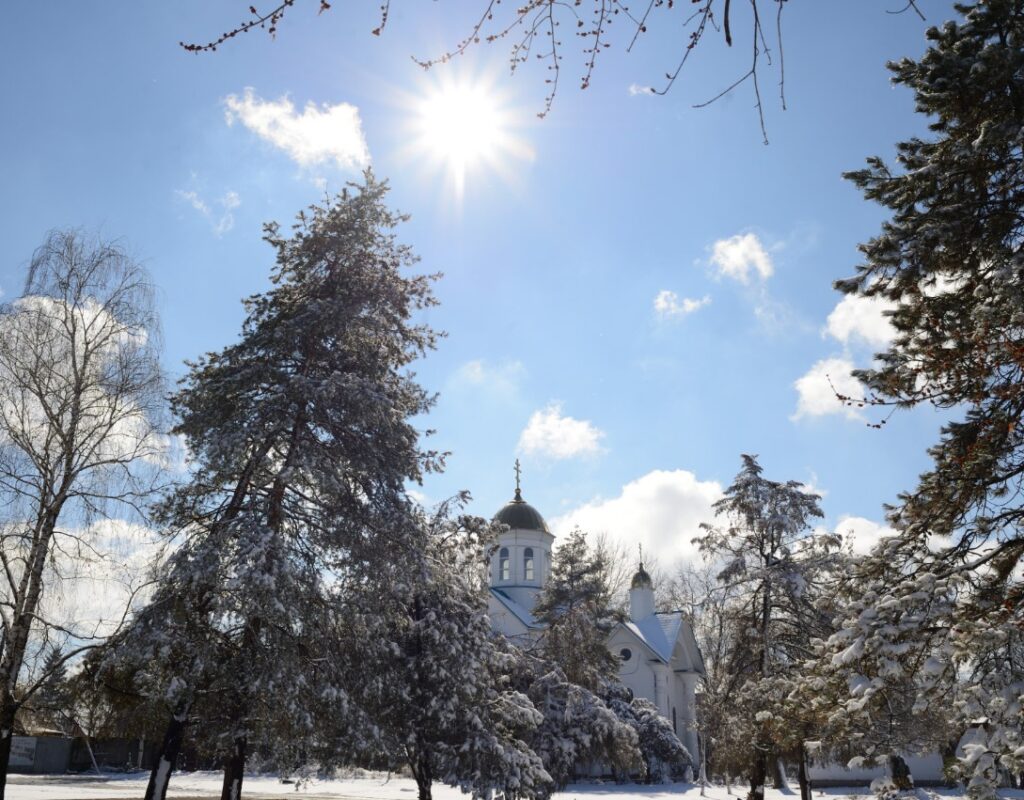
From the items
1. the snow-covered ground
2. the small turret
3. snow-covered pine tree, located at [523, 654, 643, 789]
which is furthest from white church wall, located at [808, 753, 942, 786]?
snow-covered pine tree, located at [523, 654, 643, 789]

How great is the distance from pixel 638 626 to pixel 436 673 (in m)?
33.9

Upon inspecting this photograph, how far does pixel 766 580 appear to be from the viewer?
19.5 m

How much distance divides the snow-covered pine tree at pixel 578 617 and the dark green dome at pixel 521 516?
15902 millimetres

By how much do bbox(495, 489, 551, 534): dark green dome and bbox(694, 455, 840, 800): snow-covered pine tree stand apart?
89.4 ft

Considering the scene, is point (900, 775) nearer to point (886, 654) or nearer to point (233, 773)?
point (886, 654)

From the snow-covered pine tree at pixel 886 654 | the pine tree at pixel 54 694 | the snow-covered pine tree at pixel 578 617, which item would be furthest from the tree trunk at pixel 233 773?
the snow-covered pine tree at pixel 578 617

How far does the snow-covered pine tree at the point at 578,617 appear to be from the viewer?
2397 cm

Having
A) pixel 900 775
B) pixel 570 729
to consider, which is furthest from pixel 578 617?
pixel 900 775

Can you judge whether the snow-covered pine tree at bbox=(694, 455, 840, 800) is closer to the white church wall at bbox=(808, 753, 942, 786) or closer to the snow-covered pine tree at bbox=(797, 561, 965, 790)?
the snow-covered pine tree at bbox=(797, 561, 965, 790)

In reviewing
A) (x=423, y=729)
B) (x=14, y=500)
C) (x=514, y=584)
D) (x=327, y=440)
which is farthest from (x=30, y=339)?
(x=514, y=584)

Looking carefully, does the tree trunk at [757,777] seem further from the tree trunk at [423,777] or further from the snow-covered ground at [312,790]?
the tree trunk at [423,777]

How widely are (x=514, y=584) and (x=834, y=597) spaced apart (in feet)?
129

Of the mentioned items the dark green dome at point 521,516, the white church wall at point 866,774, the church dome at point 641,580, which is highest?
the dark green dome at point 521,516

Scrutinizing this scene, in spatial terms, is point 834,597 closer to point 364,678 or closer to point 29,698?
point 364,678
